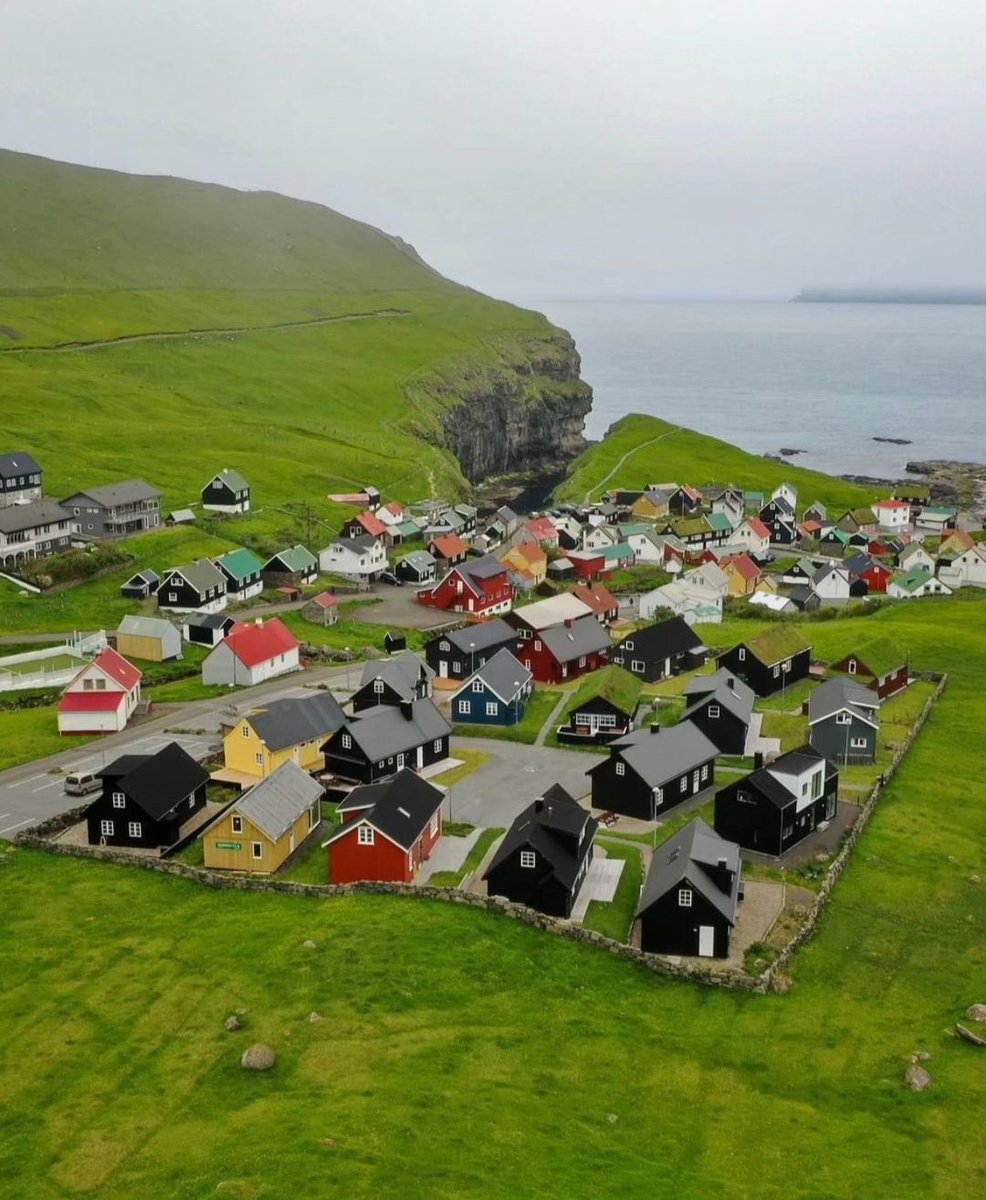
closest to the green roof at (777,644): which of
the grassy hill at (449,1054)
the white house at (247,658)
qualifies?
the grassy hill at (449,1054)

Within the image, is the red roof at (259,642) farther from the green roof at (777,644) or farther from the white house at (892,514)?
the white house at (892,514)

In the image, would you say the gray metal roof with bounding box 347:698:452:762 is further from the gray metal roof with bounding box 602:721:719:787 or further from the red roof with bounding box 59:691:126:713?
the red roof with bounding box 59:691:126:713

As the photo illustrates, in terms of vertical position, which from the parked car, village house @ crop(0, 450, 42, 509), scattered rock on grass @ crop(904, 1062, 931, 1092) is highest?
village house @ crop(0, 450, 42, 509)

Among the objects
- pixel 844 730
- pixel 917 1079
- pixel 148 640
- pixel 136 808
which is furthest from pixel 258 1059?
pixel 148 640

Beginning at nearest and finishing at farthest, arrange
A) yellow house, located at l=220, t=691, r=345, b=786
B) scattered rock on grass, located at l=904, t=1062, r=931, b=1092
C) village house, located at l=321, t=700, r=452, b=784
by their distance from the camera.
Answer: scattered rock on grass, located at l=904, t=1062, r=931, b=1092
yellow house, located at l=220, t=691, r=345, b=786
village house, located at l=321, t=700, r=452, b=784

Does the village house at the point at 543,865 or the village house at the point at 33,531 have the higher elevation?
the village house at the point at 33,531

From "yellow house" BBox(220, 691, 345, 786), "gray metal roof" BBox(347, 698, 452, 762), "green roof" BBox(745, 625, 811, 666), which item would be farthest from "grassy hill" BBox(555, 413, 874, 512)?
"yellow house" BBox(220, 691, 345, 786)
